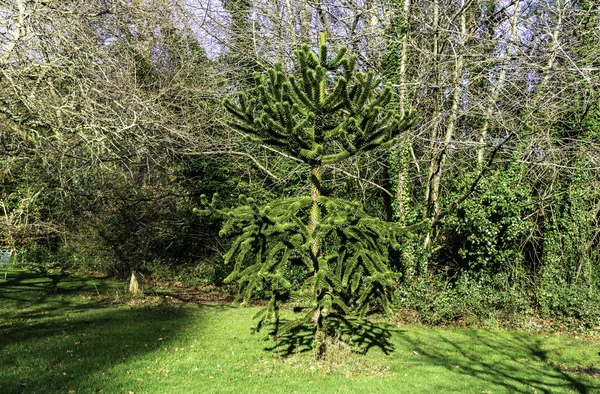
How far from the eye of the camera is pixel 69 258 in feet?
49.2

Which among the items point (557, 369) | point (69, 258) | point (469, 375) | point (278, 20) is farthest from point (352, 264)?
point (69, 258)

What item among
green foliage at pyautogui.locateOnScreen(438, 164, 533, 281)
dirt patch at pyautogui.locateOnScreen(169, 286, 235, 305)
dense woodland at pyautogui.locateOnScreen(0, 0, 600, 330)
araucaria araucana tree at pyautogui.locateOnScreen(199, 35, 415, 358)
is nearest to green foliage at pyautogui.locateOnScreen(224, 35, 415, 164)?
araucaria araucana tree at pyautogui.locateOnScreen(199, 35, 415, 358)

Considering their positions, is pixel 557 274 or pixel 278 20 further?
pixel 278 20

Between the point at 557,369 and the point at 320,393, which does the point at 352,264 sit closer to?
the point at 320,393

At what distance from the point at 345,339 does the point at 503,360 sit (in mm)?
2921

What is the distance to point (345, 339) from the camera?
8.48 metres

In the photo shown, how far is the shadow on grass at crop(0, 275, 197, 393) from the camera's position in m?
5.75

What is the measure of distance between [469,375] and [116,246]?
438 inches

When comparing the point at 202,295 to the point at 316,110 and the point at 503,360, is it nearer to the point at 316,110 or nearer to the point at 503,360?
the point at 503,360

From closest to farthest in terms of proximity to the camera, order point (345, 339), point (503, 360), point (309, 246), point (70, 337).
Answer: point (309, 246)
point (70, 337)
point (503, 360)
point (345, 339)

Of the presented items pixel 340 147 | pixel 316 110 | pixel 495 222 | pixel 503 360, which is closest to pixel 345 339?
pixel 503 360

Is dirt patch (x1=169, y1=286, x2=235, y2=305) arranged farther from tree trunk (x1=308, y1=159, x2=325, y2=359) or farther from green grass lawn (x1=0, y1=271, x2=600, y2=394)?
tree trunk (x1=308, y1=159, x2=325, y2=359)

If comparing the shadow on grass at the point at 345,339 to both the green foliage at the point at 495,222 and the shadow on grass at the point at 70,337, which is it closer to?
the shadow on grass at the point at 70,337

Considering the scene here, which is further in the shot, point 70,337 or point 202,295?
point 202,295
